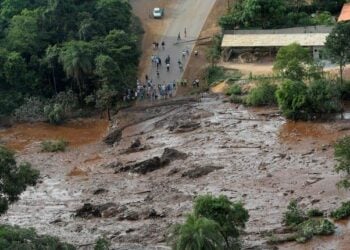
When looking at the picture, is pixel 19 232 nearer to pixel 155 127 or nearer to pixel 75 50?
pixel 155 127

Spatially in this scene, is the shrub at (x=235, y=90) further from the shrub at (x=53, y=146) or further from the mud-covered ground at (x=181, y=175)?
the shrub at (x=53, y=146)

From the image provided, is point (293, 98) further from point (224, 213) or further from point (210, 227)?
point (210, 227)

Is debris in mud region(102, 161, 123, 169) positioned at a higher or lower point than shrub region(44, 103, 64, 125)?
lower

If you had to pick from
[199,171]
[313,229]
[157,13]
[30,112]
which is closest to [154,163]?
[199,171]

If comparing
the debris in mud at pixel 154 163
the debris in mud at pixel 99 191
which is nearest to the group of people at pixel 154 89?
the debris in mud at pixel 154 163

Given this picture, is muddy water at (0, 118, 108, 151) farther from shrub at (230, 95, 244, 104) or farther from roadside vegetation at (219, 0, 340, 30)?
roadside vegetation at (219, 0, 340, 30)

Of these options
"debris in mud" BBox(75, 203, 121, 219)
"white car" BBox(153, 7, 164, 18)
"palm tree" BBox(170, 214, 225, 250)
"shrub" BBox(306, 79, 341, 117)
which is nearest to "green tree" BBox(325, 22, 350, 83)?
"shrub" BBox(306, 79, 341, 117)
